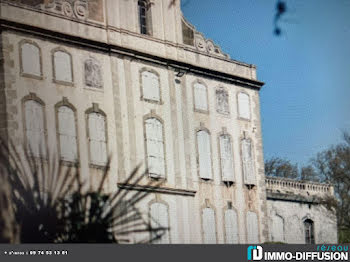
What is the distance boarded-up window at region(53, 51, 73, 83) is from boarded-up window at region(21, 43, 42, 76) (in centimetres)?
70

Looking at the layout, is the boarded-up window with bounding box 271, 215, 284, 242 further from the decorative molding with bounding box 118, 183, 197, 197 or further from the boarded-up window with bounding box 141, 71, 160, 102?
the boarded-up window with bounding box 141, 71, 160, 102

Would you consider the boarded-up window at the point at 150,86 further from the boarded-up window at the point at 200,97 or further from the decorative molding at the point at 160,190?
the decorative molding at the point at 160,190

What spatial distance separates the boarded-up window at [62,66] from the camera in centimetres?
2769

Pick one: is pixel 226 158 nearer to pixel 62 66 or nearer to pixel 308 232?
pixel 308 232

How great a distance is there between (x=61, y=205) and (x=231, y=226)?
801 cm

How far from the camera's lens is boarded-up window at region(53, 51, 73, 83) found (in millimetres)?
27688

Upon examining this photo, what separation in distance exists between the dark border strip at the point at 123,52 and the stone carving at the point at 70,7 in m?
0.84

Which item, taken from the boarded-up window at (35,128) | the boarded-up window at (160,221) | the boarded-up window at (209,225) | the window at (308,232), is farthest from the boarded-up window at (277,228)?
the boarded-up window at (35,128)

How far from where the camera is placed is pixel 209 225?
30.9m

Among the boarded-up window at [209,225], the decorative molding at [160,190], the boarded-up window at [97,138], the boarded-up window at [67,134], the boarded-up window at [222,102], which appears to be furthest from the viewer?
the boarded-up window at [222,102]

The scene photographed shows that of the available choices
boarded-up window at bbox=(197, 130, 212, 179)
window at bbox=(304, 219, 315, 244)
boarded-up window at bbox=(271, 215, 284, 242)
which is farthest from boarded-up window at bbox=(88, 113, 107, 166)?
window at bbox=(304, 219, 315, 244)

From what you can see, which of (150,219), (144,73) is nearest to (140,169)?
(150,219)

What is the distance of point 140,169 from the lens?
2905cm

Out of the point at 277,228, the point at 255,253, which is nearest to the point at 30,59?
the point at 255,253
